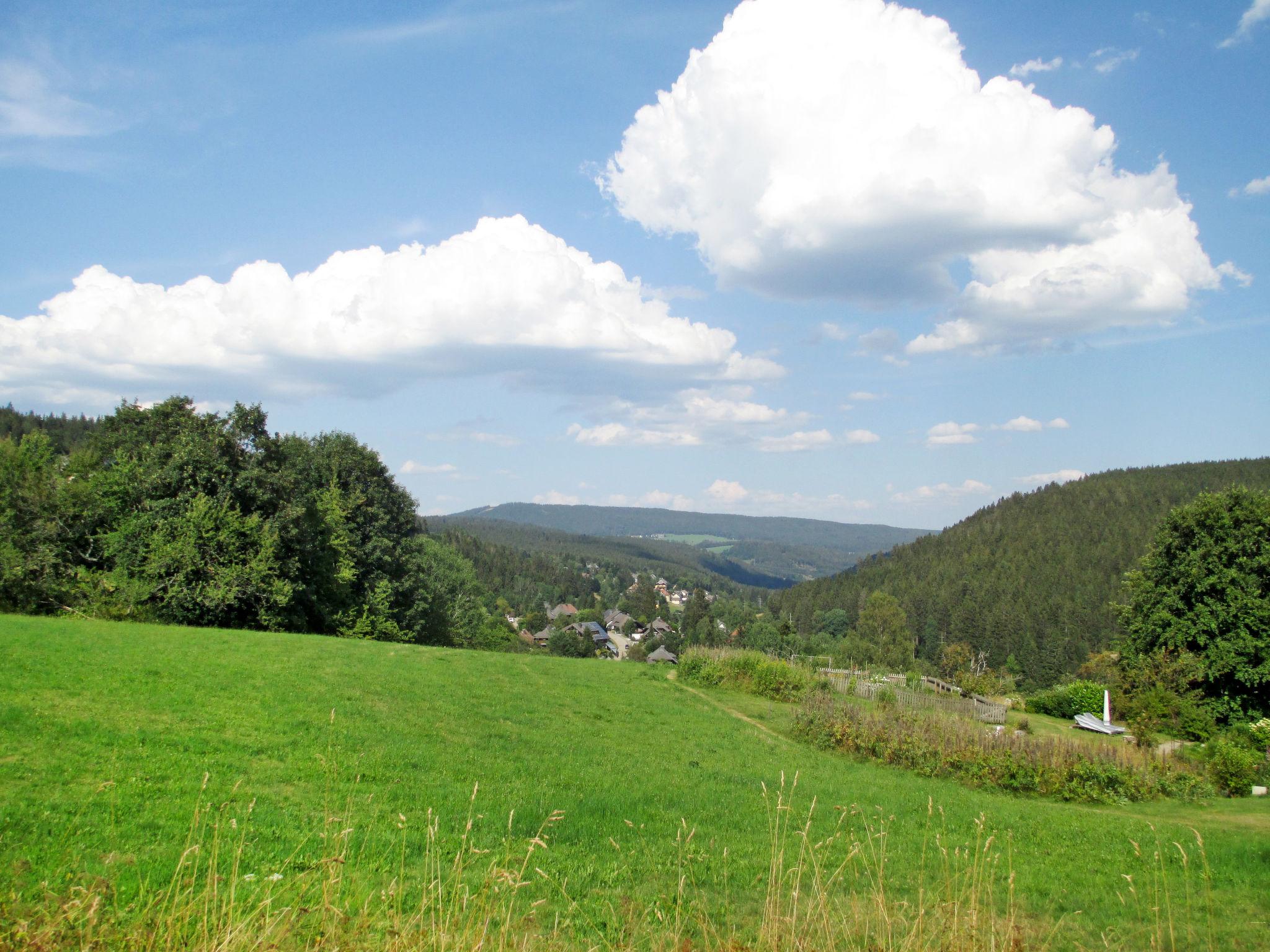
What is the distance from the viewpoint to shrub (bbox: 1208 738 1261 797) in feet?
49.9

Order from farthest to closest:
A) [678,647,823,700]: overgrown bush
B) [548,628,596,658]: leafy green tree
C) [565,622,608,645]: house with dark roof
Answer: [565,622,608,645]: house with dark roof < [548,628,596,658]: leafy green tree < [678,647,823,700]: overgrown bush

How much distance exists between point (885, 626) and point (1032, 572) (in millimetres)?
25251

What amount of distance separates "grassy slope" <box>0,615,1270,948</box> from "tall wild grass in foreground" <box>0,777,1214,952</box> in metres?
0.21

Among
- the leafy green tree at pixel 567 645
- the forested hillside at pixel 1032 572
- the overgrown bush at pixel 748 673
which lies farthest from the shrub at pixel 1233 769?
the leafy green tree at pixel 567 645

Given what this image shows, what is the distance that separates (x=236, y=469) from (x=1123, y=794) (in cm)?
3060

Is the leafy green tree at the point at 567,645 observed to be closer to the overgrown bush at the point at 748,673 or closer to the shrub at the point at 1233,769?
the overgrown bush at the point at 748,673

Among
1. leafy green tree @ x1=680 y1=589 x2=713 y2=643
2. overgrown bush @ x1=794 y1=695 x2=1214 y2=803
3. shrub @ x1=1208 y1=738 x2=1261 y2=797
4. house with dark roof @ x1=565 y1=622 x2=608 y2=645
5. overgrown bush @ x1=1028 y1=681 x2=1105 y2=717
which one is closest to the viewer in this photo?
overgrown bush @ x1=794 y1=695 x2=1214 y2=803

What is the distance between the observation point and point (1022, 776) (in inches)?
590

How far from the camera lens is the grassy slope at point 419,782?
640cm

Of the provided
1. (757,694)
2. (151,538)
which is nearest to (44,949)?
(757,694)

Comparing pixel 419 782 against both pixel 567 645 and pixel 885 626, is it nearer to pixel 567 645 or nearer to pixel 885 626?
pixel 567 645

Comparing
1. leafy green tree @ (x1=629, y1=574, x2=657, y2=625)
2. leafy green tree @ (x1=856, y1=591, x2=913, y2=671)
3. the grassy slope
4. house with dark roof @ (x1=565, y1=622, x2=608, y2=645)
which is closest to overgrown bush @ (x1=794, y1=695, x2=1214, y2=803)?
the grassy slope

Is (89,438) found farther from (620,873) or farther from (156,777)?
(620,873)

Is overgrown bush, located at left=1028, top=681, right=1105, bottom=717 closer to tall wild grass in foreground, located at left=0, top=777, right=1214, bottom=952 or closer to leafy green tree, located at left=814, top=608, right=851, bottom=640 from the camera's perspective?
tall wild grass in foreground, located at left=0, top=777, right=1214, bottom=952
